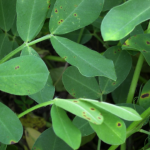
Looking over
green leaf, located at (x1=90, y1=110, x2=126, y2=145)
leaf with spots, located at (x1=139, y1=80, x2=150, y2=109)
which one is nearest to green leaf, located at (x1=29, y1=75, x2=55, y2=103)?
green leaf, located at (x1=90, y1=110, x2=126, y2=145)

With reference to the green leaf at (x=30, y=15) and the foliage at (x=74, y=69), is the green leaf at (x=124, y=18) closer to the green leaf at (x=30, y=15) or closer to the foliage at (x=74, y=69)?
the foliage at (x=74, y=69)

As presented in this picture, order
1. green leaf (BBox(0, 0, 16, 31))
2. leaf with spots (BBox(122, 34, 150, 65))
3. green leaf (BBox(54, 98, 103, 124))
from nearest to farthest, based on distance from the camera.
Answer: green leaf (BBox(54, 98, 103, 124))
leaf with spots (BBox(122, 34, 150, 65))
green leaf (BBox(0, 0, 16, 31))

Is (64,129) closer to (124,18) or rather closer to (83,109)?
(83,109)

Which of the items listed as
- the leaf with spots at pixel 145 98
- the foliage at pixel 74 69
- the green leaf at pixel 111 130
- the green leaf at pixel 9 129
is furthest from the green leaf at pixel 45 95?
the leaf with spots at pixel 145 98

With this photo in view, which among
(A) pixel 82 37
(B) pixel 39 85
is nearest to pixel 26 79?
(B) pixel 39 85

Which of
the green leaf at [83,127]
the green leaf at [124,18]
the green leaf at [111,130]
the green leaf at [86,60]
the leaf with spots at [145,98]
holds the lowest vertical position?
the green leaf at [83,127]

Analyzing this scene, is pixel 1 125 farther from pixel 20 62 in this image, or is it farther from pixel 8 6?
pixel 8 6

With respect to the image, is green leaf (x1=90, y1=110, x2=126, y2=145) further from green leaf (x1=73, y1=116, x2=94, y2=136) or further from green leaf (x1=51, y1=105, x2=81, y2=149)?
green leaf (x1=73, y1=116, x2=94, y2=136)
